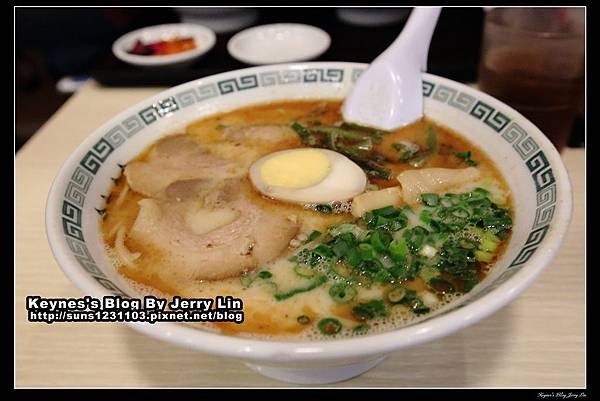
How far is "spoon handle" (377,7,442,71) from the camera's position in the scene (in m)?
1.50

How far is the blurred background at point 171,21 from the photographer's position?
2193 millimetres

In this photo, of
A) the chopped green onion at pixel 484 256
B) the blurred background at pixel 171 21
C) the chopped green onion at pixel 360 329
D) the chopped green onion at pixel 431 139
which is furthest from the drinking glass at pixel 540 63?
the chopped green onion at pixel 360 329

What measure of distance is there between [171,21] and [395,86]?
1842 mm

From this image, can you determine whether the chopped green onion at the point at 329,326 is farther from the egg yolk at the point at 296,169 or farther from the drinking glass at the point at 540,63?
the drinking glass at the point at 540,63

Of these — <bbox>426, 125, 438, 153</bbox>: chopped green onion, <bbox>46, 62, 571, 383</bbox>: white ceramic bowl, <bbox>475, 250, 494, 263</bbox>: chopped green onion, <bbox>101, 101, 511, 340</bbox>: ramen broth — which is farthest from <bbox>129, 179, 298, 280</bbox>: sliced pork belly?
<bbox>426, 125, 438, 153</bbox>: chopped green onion

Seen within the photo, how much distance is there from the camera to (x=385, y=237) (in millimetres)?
1018

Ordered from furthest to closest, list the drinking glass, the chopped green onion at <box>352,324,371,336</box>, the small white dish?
the small white dish
the drinking glass
the chopped green onion at <box>352,324,371,336</box>

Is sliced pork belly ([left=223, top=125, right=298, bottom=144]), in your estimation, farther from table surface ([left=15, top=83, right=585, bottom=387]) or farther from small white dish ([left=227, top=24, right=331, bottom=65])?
small white dish ([left=227, top=24, right=331, bottom=65])

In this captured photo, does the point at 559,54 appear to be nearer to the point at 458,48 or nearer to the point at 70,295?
the point at 458,48

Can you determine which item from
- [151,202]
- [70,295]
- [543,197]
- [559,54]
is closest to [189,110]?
[151,202]

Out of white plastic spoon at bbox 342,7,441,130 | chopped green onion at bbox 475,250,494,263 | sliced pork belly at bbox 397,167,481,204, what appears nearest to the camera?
chopped green onion at bbox 475,250,494,263

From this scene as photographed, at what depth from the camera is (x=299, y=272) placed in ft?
3.20

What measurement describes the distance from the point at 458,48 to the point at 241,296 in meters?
1.72

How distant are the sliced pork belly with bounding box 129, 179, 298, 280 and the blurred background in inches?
45.3
